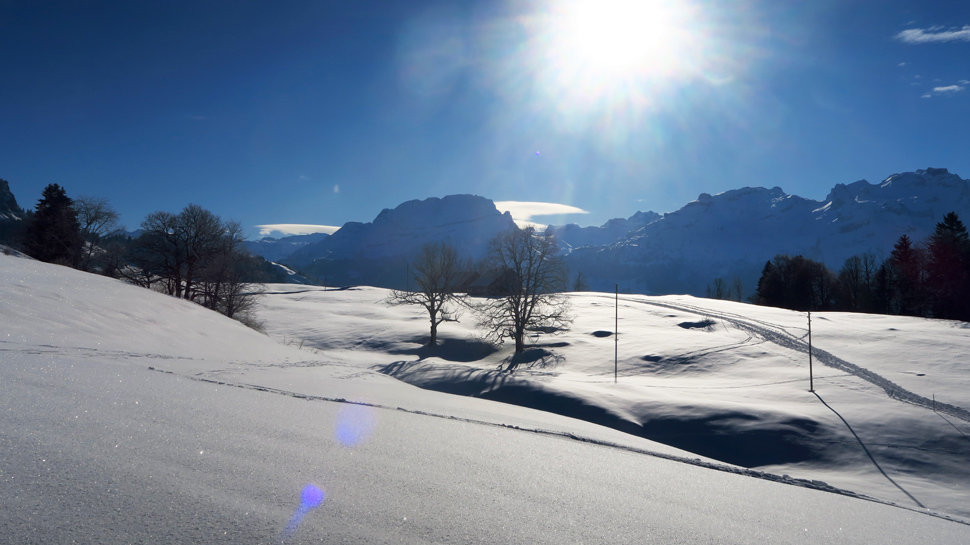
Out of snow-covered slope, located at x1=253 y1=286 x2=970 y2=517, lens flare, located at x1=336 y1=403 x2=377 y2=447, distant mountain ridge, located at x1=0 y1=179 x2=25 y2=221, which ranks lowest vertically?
snow-covered slope, located at x1=253 y1=286 x2=970 y2=517

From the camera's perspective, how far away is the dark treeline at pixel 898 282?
41.4 m

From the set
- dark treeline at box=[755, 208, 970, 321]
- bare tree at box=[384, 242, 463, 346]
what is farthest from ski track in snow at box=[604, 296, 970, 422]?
bare tree at box=[384, 242, 463, 346]

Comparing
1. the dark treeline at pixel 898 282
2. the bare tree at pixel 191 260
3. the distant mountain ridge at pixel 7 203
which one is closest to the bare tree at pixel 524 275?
the bare tree at pixel 191 260

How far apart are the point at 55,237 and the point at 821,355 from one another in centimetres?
5246

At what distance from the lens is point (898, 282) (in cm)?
5088

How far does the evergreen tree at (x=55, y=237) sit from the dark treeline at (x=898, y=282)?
75.3 m

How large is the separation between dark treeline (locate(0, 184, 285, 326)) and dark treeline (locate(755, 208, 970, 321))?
60824 mm

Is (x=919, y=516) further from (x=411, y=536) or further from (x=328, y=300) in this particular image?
(x=328, y=300)

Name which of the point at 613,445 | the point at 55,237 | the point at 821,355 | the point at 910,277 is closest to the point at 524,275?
the point at 821,355

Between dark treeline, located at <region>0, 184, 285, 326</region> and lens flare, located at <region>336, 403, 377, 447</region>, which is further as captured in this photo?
dark treeline, located at <region>0, 184, 285, 326</region>

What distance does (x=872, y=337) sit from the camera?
27.1 meters

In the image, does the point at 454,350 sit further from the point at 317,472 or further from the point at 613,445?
the point at 317,472

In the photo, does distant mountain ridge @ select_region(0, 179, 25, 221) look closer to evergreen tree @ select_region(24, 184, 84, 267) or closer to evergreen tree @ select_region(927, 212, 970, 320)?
evergreen tree @ select_region(24, 184, 84, 267)

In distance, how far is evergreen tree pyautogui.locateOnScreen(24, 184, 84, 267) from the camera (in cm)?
3434
